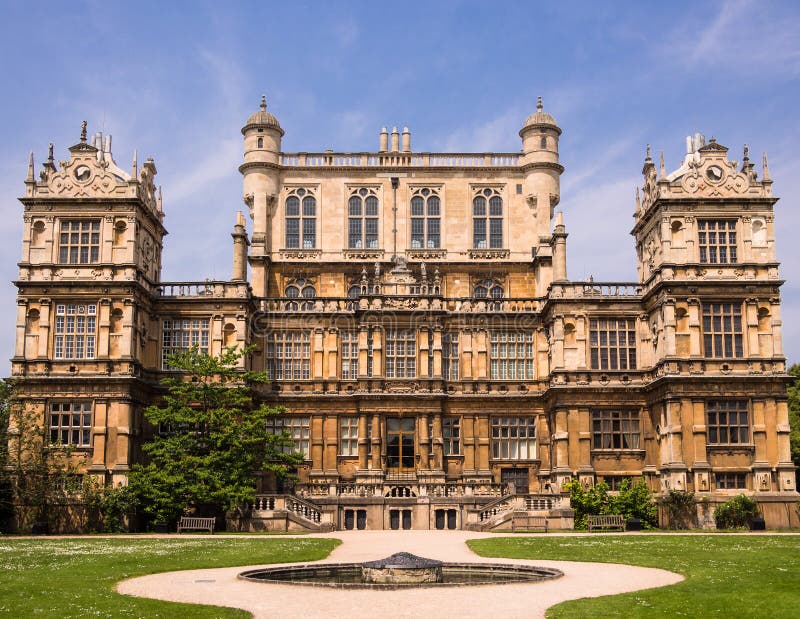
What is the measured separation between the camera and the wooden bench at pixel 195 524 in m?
49.4

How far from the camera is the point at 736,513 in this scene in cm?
5259

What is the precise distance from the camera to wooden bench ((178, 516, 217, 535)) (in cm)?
4941

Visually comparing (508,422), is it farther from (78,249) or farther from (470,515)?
(78,249)

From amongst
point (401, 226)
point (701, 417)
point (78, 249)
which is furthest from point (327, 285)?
point (701, 417)

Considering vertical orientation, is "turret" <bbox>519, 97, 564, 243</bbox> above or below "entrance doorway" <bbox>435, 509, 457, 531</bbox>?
above

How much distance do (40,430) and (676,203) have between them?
36.8 metres

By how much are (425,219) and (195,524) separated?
27264 mm

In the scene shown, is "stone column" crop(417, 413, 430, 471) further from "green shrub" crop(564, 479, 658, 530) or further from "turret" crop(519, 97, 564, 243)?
"turret" crop(519, 97, 564, 243)

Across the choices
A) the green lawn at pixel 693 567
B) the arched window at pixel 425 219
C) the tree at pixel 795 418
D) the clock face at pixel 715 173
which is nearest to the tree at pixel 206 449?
the green lawn at pixel 693 567

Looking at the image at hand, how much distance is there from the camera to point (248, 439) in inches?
2056

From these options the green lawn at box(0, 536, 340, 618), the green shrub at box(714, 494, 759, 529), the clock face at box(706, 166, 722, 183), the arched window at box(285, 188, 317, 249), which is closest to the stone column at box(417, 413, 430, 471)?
the arched window at box(285, 188, 317, 249)

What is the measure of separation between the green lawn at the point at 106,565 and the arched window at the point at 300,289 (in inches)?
959

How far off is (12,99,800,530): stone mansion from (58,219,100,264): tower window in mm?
107

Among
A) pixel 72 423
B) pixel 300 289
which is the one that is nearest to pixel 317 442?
Result: pixel 300 289
